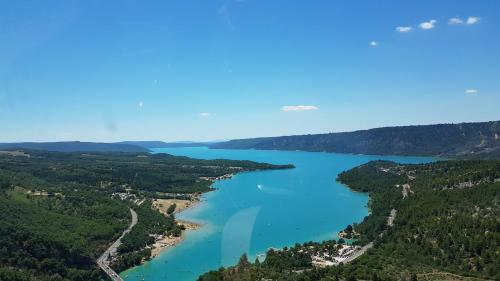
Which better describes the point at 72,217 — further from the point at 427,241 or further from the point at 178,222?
the point at 427,241

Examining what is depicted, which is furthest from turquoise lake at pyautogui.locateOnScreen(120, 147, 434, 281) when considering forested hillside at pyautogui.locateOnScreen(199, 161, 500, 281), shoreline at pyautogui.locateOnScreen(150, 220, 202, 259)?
forested hillside at pyautogui.locateOnScreen(199, 161, 500, 281)

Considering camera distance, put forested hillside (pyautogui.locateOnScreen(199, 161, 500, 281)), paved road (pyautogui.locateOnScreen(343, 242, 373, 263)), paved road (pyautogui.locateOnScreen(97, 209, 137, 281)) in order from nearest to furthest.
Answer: forested hillside (pyautogui.locateOnScreen(199, 161, 500, 281)), paved road (pyautogui.locateOnScreen(343, 242, 373, 263)), paved road (pyautogui.locateOnScreen(97, 209, 137, 281))

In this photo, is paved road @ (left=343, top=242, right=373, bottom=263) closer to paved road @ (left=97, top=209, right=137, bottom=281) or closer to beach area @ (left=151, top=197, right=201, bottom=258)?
beach area @ (left=151, top=197, right=201, bottom=258)

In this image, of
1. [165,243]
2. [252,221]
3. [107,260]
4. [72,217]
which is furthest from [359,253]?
[72,217]

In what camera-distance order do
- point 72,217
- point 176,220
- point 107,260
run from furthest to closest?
point 176,220 → point 72,217 → point 107,260

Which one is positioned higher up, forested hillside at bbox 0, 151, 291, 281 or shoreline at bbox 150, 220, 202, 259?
forested hillside at bbox 0, 151, 291, 281

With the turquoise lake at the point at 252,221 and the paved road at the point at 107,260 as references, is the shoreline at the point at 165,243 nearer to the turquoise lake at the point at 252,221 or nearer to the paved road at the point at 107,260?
the turquoise lake at the point at 252,221

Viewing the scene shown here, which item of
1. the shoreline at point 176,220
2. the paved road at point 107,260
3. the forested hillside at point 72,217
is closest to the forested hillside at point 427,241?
the paved road at point 107,260
